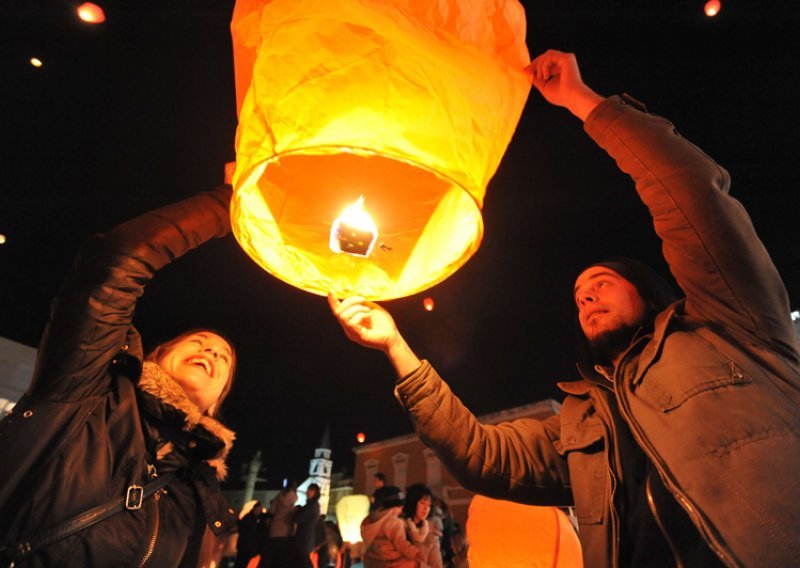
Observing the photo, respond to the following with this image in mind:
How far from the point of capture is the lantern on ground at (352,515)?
30.0 feet

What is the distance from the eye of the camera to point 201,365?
236 cm

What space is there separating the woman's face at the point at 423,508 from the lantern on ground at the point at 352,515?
16.1 ft

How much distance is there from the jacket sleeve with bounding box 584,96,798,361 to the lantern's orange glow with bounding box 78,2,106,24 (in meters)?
4.88

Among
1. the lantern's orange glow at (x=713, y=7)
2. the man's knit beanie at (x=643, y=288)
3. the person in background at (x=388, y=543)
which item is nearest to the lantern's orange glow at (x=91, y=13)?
the man's knit beanie at (x=643, y=288)

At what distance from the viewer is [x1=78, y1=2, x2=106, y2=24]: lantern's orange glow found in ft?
12.5

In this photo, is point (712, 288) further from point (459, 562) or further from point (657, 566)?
point (459, 562)

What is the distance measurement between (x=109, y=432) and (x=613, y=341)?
2.25m

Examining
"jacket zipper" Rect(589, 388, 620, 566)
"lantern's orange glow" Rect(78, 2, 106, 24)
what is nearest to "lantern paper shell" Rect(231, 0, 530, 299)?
"jacket zipper" Rect(589, 388, 620, 566)

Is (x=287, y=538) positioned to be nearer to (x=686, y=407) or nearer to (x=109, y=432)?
(x=109, y=432)

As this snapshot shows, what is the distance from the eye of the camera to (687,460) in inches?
44.9

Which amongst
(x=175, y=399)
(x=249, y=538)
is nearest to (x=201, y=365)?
(x=175, y=399)

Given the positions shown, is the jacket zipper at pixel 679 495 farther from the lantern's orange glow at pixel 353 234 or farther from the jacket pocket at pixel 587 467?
the lantern's orange glow at pixel 353 234

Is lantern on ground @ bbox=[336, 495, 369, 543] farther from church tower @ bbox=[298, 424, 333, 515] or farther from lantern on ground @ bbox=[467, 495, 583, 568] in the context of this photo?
church tower @ bbox=[298, 424, 333, 515]

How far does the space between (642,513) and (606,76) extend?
4635 mm
